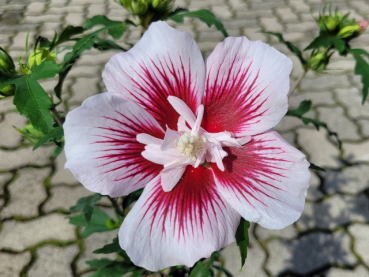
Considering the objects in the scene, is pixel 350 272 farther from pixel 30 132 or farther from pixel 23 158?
pixel 23 158

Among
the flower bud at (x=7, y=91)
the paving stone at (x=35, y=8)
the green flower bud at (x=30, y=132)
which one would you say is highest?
the flower bud at (x=7, y=91)

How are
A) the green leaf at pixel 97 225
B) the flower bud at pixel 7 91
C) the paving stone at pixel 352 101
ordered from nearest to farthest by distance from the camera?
the flower bud at pixel 7 91
the green leaf at pixel 97 225
the paving stone at pixel 352 101

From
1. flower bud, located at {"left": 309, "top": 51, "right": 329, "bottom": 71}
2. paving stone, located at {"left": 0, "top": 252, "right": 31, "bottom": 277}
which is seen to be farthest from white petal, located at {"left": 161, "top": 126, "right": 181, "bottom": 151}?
paving stone, located at {"left": 0, "top": 252, "right": 31, "bottom": 277}

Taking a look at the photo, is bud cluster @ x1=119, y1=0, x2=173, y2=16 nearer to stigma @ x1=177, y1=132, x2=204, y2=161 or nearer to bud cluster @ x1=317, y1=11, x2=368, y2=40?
stigma @ x1=177, y1=132, x2=204, y2=161

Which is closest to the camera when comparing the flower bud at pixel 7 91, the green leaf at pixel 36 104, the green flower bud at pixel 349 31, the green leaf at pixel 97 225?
the green leaf at pixel 36 104

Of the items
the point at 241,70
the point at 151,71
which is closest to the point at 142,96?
the point at 151,71

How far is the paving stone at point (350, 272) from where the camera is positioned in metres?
Answer: 1.85

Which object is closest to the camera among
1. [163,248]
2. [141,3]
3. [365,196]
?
[163,248]

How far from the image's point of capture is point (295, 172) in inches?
23.2

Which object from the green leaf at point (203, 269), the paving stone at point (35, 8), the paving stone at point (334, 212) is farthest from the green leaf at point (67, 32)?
the paving stone at point (35, 8)

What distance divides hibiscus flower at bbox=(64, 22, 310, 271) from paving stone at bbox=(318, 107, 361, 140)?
2.24m

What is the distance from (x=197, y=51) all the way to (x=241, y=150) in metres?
0.23

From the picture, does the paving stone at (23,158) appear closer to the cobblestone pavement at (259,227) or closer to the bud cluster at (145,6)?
the cobblestone pavement at (259,227)

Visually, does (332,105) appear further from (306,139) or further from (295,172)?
(295,172)
